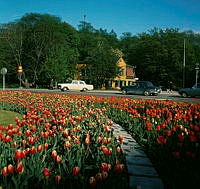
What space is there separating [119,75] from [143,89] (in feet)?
71.3

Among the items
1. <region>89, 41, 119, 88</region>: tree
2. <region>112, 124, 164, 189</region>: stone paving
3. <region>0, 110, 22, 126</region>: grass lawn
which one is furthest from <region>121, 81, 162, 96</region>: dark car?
<region>112, 124, 164, 189</region>: stone paving

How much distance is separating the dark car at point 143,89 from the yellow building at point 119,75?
769 inches

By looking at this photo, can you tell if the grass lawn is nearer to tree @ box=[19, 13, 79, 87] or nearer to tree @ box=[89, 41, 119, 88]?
tree @ box=[19, 13, 79, 87]

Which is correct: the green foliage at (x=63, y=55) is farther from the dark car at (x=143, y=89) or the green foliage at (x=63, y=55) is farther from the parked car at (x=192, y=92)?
the parked car at (x=192, y=92)

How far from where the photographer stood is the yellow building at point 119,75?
47.2 meters

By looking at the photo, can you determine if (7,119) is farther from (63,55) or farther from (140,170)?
(63,55)

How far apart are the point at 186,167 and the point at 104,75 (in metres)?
42.0

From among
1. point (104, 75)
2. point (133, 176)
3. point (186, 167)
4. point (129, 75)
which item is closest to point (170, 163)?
point (186, 167)

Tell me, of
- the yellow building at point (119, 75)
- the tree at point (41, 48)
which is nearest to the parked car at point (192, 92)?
the yellow building at point (119, 75)

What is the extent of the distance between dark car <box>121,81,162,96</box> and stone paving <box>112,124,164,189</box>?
20.5 metres

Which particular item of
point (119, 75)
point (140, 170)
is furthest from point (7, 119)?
point (119, 75)

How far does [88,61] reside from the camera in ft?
153

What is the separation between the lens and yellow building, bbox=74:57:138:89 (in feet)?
155

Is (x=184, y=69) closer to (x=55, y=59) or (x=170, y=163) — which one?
(x=55, y=59)
